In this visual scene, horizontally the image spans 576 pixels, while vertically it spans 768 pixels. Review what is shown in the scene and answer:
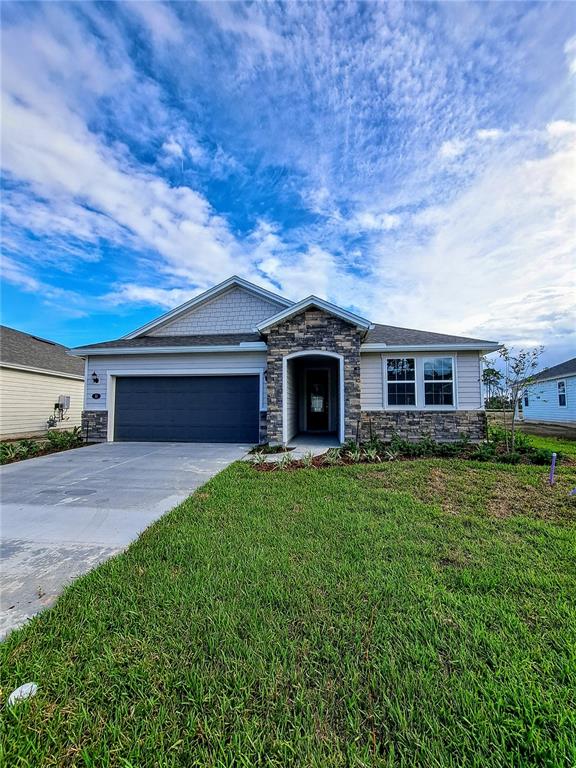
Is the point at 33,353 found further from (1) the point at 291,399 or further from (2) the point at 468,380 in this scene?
(2) the point at 468,380

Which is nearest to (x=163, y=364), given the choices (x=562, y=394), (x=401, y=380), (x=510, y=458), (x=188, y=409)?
(x=188, y=409)

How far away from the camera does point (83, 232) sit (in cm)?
1198

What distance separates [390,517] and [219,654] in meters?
2.94

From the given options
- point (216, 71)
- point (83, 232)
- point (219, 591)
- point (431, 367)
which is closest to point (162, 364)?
point (83, 232)

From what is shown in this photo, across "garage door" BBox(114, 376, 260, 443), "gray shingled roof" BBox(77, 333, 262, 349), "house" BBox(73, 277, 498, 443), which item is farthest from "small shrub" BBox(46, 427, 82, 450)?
"gray shingled roof" BBox(77, 333, 262, 349)

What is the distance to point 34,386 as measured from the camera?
1430 cm

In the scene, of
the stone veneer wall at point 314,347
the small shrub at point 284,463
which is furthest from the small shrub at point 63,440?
the small shrub at point 284,463

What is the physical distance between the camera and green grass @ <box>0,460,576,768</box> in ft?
5.11

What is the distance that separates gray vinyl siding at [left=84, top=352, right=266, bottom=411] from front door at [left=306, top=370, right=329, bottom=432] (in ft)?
12.1

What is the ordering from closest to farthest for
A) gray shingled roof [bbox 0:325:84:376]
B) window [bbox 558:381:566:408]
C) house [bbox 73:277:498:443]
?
house [bbox 73:277:498:443]
gray shingled roof [bbox 0:325:84:376]
window [bbox 558:381:566:408]

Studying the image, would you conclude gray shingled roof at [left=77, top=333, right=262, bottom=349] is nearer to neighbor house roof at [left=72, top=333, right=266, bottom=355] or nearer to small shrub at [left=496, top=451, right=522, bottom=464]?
neighbor house roof at [left=72, top=333, right=266, bottom=355]

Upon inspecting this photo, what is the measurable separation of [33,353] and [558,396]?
29418 millimetres

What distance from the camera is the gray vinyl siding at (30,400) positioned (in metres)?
12.9

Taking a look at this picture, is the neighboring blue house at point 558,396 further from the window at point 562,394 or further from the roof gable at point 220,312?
the roof gable at point 220,312
